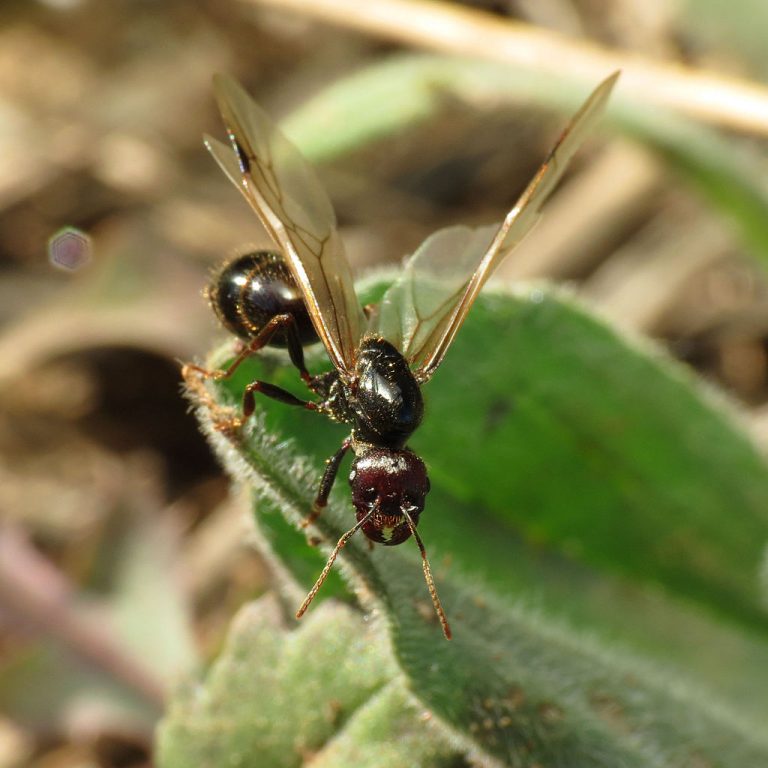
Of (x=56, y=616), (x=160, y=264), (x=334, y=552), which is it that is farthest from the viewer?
(x=160, y=264)

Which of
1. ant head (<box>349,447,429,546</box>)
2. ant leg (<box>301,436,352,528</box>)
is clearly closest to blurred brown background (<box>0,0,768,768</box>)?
ant leg (<box>301,436,352,528</box>)

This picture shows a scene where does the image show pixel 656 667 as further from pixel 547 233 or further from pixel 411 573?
pixel 547 233

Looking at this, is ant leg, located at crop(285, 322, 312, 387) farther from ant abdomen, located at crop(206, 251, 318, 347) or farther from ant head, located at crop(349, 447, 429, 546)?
ant head, located at crop(349, 447, 429, 546)

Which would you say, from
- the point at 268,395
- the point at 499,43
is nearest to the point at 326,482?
the point at 268,395

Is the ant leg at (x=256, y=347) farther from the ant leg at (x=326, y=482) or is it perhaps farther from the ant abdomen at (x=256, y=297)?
the ant leg at (x=326, y=482)

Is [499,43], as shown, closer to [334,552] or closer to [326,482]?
[326,482]

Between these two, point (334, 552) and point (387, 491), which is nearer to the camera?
point (334, 552)
